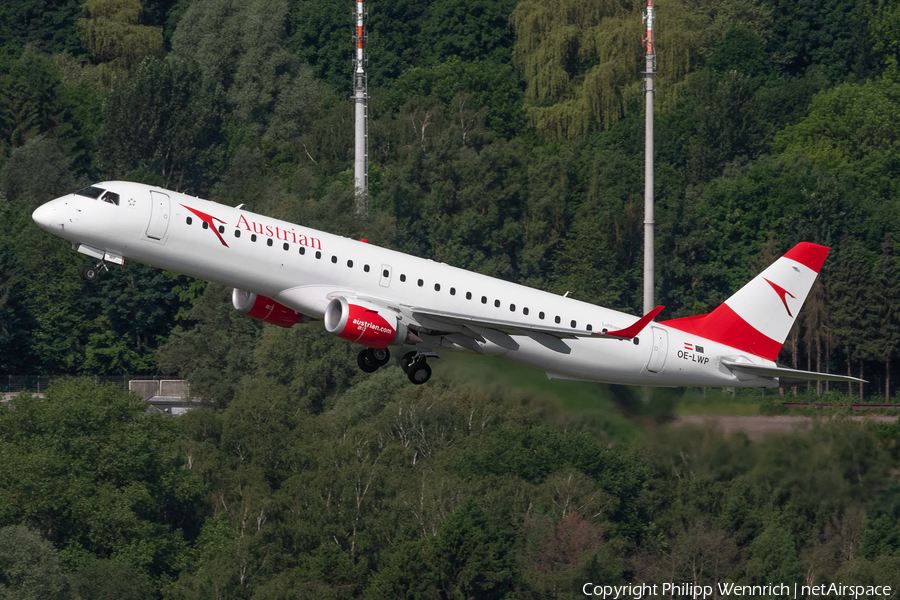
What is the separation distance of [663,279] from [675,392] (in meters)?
70.3

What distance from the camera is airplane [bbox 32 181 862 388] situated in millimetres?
50531

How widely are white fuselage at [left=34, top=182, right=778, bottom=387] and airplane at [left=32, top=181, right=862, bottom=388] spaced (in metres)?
0.03

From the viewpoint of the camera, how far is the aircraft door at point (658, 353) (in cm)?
5688

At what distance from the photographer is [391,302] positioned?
5234cm

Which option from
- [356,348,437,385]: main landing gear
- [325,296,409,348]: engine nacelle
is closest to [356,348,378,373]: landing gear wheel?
[356,348,437,385]: main landing gear

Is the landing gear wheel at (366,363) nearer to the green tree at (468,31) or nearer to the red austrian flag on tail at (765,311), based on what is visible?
the red austrian flag on tail at (765,311)

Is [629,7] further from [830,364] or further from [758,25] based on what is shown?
[830,364]

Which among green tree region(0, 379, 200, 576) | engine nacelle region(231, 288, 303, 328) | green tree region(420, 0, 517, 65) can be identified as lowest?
green tree region(0, 379, 200, 576)

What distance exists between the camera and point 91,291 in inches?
4948

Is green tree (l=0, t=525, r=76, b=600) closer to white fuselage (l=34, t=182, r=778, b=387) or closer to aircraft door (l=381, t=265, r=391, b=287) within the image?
white fuselage (l=34, t=182, r=778, b=387)

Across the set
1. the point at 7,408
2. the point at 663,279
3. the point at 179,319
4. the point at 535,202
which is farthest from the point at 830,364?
the point at 7,408

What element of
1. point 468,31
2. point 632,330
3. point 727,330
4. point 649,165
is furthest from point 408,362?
point 468,31

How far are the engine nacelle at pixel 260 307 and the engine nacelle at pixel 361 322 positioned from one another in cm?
249

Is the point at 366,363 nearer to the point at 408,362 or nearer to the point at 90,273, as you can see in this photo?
the point at 408,362
